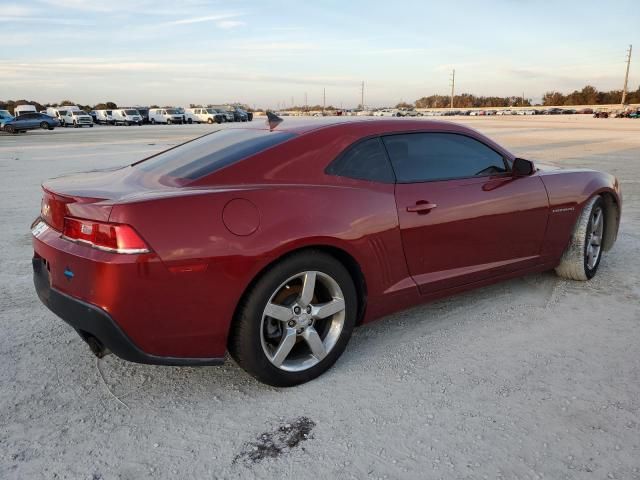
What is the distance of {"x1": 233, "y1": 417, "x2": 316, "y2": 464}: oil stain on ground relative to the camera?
2404 mm

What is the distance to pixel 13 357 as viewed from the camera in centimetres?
330

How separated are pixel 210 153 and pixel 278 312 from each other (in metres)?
1.12

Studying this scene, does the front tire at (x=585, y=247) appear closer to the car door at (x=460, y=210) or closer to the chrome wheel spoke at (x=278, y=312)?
the car door at (x=460, y=210)

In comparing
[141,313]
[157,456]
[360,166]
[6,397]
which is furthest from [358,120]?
[6,397]

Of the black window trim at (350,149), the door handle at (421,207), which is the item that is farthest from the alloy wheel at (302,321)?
the door handle at (421,207)

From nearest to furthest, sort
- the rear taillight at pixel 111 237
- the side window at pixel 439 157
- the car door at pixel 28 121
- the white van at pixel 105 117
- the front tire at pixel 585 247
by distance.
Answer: the rear taillight at pixel 111 237
the side window at pixel 439 157
the front tire at pixel 585 247
the car door at pixel 28 121
the white van at pixel 105 117

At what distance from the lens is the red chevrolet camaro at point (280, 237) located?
253 centimetres

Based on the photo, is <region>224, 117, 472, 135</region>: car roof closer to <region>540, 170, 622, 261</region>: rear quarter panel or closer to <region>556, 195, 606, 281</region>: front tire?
<region>540, 170, 622, 261</region>: rear quarter panel

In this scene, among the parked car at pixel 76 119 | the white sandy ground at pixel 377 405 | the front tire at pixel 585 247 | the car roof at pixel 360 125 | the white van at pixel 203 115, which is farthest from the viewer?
the white van at pixel 203 115

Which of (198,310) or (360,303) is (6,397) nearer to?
(198,310)

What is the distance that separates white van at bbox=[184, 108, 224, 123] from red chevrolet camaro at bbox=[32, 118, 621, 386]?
55.6 meters

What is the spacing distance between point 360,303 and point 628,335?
6.00 feet

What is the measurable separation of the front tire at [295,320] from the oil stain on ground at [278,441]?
0.33 metres

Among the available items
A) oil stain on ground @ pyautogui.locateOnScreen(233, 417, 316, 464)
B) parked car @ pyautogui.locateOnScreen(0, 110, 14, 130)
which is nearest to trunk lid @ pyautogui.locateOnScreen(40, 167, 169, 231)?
oil stain on ground @ pyautogui.locateOnScreen(233, 417, 316, 464)
